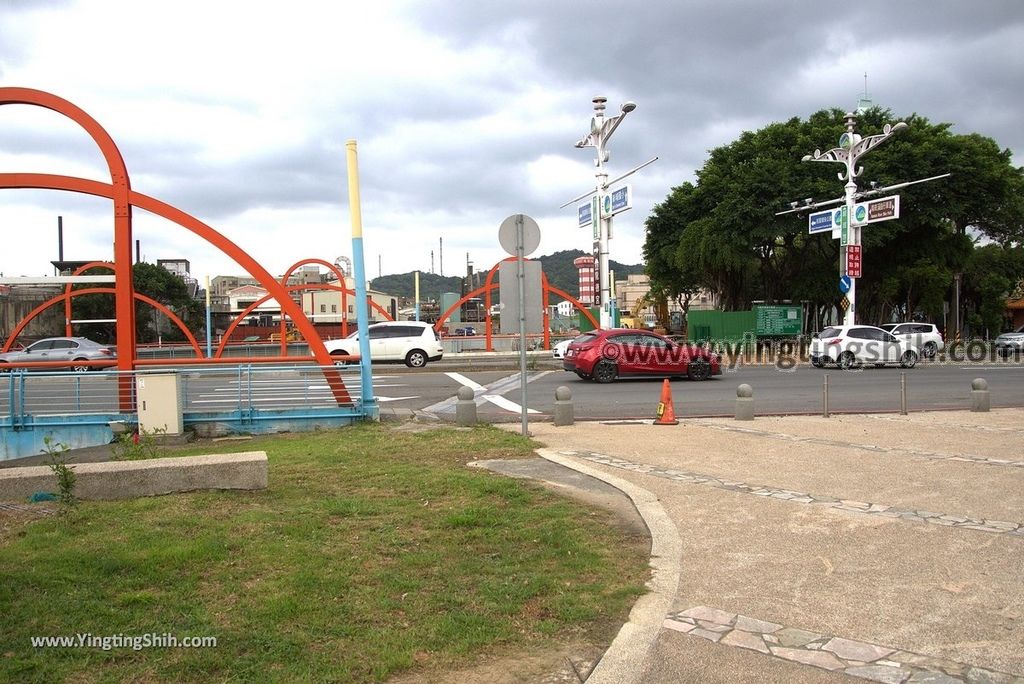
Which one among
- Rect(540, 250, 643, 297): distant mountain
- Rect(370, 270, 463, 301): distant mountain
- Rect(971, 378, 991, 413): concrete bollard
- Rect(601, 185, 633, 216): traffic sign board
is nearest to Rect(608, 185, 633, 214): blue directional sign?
Rect(601, 185, 633, 216): traffic sign board

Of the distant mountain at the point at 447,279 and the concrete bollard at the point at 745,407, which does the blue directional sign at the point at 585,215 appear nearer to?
the concrete bollard at the point at 745,407

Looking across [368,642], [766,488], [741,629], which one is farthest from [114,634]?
[766,488]

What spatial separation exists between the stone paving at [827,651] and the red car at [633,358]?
695 inches

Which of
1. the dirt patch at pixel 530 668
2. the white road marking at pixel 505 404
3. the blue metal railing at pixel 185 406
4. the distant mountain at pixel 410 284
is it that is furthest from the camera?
the distant mountain at pixel 410 284

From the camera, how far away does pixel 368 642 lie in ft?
13.7

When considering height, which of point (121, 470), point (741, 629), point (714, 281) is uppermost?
point (714, 281)

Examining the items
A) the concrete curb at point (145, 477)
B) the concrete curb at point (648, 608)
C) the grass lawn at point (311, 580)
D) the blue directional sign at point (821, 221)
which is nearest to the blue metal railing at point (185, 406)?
the concrete curb at point (145, 477)

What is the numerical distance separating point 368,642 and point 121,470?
4.00 metres

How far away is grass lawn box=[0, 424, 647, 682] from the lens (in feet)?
13.1

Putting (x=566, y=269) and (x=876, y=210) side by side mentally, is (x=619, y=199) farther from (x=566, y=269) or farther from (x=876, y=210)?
(x=566, y=269)

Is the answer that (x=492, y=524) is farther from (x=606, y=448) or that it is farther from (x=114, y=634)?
(x=606, y=448)

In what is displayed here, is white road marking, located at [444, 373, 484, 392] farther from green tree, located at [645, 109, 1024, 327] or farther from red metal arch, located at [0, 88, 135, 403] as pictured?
green tree, located at [645, 109, 1024, 327]

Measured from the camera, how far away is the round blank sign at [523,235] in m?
11.8

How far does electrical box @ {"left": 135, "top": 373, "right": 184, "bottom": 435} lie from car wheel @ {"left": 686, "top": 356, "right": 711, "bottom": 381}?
14.7 metres
